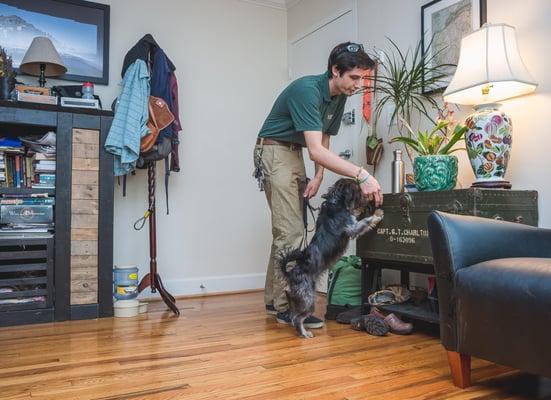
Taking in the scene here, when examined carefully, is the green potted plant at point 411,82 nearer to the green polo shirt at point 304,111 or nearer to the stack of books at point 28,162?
the green polo shirt at point 304,111

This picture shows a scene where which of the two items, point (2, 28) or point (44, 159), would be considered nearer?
point (44, 159)

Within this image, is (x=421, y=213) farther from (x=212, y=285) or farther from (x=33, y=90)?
(x=33, y=90)

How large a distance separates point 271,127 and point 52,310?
1670 mm

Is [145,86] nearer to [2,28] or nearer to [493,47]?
[2,28]

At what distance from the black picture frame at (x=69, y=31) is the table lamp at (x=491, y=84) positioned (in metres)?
2.52

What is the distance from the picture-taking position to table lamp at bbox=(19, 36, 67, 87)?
2965 millimetres

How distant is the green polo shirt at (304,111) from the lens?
2350mm

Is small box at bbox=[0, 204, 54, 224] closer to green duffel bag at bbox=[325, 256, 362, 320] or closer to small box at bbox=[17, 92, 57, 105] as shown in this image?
small box at bbox=[17, 92, 57, 105]

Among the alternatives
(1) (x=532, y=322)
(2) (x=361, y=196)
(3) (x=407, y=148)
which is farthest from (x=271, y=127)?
(1) (x=532, y=322)

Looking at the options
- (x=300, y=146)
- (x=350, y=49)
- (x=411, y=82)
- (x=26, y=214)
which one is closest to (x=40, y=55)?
(x=26, y=214)

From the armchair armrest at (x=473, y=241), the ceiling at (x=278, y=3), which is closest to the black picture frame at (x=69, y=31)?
the ceiling at (x=278, y=3)

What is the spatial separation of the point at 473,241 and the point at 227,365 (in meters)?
1.05

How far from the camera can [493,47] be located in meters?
2.11

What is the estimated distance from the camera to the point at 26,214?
275 cm
